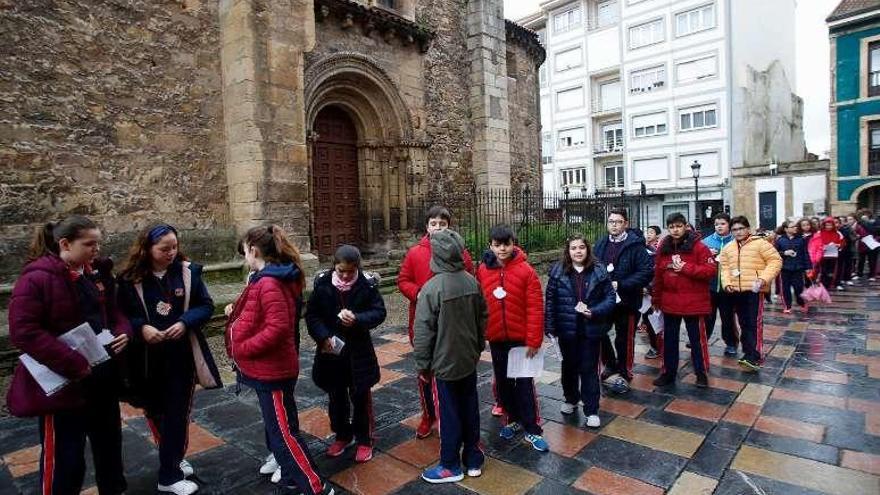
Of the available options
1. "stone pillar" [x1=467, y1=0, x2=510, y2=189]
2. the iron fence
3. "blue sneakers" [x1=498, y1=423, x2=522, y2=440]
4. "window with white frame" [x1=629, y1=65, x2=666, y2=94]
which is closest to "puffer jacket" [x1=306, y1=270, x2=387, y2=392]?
"blue sneakers" [x1=498, y1=423, x2=522, y2=440]

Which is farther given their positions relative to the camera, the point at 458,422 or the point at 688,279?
the point at 688,279

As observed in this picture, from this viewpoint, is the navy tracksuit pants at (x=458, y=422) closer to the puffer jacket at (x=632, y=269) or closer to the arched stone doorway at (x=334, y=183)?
the puffer jacket at (x=632, y=269)

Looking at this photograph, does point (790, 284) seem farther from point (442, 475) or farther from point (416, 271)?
point (442, 475)

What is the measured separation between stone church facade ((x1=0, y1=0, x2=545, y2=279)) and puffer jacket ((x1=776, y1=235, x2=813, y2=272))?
6.91 meters

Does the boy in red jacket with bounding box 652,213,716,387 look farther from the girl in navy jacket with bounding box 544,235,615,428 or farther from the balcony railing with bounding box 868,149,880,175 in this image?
the balcony railing with bounding box 868,149,880,175

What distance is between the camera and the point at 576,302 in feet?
12.9

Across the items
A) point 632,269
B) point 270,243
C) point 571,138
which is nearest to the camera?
point 270,243

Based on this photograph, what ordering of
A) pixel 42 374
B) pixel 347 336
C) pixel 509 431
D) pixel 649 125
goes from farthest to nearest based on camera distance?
pixel 649 125 → pixel 509 431 → pixel 347 336 → pixel 42 374

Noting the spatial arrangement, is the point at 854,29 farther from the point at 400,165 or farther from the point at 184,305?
the point at 184,305

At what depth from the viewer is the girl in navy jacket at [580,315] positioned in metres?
3.90

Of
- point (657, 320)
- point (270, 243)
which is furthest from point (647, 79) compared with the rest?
point (270, 243)

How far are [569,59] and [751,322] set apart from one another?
3391cm

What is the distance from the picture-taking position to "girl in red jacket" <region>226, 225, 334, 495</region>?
2773 millimetres

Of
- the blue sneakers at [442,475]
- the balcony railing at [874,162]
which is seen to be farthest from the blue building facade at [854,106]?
the blue sneakers at [442,475]
